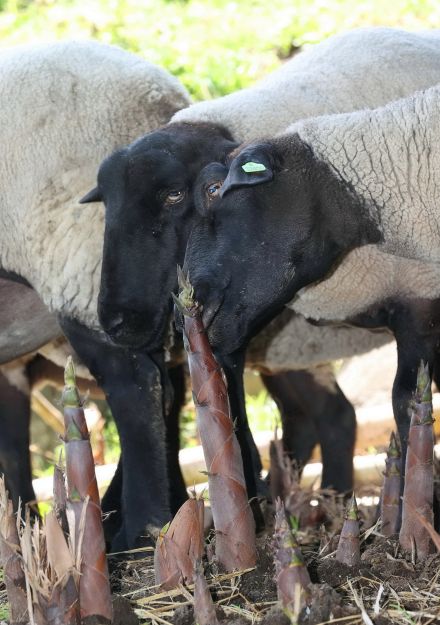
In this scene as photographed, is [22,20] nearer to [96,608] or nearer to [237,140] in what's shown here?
[237,140]

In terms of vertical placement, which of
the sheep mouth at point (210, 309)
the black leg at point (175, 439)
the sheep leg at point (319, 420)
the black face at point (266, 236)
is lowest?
the sheep leg at point (319, 420)

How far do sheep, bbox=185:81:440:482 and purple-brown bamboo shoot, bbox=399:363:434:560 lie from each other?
2.69ft

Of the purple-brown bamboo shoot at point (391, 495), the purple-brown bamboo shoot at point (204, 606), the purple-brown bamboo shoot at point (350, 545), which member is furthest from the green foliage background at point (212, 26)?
the purple-brown bamboo shoot at point (204, 606)

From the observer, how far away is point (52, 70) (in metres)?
4.40

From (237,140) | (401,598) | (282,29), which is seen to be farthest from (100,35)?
(401,598)

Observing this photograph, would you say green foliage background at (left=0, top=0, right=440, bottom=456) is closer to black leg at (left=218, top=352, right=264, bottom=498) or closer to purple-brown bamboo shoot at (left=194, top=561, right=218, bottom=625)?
black leg at (left=218, top=352, right=264, bottom=498)

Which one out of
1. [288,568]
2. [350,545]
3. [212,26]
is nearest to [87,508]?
[288,568]

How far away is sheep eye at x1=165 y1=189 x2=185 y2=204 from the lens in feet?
13.0

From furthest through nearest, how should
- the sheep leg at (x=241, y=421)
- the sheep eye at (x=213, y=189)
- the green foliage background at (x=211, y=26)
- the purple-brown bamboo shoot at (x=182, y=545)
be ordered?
the green foliage background at (x=211, y=26) < the sheep leg at (x=241, y=421) < the sheep eye at (x=213, y=189) < the purple-brown bamboo shoot at (x=182, y=545)

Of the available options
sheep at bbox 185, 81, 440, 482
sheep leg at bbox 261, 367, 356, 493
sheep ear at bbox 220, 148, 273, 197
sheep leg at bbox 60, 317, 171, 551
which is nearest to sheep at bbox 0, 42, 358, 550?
sheep leg at bbox 60, 317, 171, 551

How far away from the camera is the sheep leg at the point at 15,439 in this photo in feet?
16.9

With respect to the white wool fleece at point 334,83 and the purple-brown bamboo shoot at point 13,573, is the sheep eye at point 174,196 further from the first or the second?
the purple-brown bamboo shoot at point 13,573

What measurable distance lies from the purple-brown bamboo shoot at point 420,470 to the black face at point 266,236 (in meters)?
0.83

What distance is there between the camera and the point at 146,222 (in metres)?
3.97
